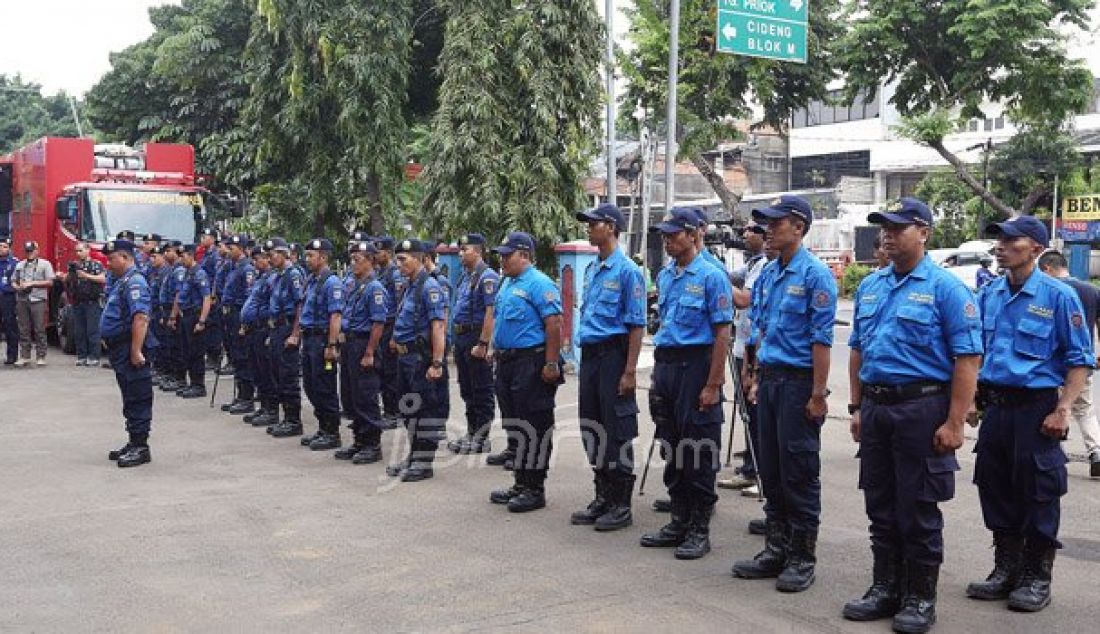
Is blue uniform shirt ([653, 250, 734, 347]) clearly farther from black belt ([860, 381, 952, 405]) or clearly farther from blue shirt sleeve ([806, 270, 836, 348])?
black belt ([860, 381, 952, 405])

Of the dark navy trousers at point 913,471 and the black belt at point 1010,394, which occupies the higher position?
the black belt at point 1010,394

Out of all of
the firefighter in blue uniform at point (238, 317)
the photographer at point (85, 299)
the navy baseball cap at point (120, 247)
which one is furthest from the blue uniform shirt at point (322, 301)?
the photographer at point (85, 299)

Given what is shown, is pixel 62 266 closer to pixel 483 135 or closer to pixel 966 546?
pixel 483 135

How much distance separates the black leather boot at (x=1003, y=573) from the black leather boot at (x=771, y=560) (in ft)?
2.93

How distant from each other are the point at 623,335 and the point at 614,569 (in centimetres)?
146

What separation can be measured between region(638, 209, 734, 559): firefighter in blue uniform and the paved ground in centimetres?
26

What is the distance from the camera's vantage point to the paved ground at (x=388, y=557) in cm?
505

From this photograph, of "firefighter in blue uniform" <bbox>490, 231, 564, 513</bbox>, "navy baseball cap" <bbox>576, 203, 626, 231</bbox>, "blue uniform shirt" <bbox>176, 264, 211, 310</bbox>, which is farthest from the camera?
"blue uniform shirt" <bbox>176, 264, 211, 310</bbox>

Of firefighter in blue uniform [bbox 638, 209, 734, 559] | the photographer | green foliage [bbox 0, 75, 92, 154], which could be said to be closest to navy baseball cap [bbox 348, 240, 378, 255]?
firefighter in blue uniform [bbox 638, 209, 734, 559]

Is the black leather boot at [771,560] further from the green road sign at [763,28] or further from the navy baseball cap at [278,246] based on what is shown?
the green road sign at [763,28]

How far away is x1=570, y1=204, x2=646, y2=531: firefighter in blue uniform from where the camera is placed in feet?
21.6

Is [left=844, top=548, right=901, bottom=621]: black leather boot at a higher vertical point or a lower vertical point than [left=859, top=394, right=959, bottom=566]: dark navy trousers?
lower

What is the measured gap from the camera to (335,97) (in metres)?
16.8

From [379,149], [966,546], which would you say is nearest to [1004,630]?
[966,546]
